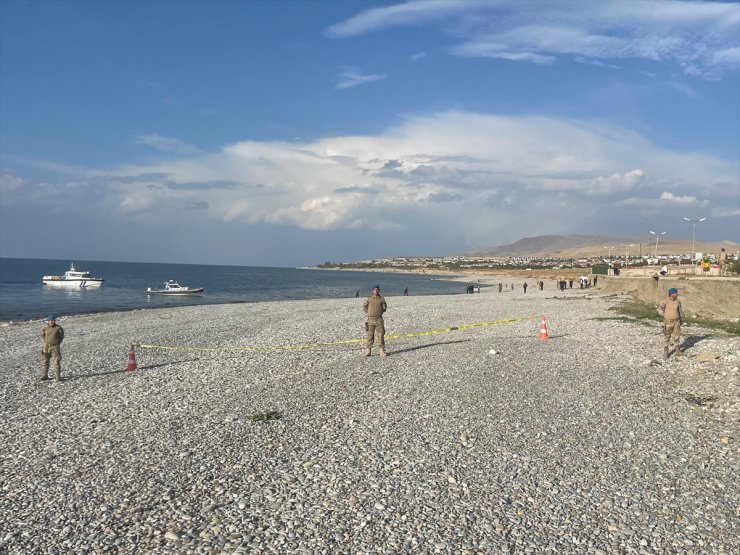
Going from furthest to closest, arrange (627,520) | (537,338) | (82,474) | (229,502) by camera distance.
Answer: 1. (537,338)
2. (82,474)
3. (229,502)
4. (627,520)

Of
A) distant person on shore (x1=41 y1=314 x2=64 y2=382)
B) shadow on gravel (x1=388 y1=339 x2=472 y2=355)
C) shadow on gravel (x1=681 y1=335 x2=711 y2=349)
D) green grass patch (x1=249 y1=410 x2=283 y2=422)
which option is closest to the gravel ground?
green grass patch (x1=249 y1=410 x2=283 y2=422)

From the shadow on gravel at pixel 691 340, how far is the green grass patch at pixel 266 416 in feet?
47.9

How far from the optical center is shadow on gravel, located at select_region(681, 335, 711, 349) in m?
19.7

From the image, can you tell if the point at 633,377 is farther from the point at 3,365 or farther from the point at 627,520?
the point at 3,365

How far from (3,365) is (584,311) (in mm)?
31111

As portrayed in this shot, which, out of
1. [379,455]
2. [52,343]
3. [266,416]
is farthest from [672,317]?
[52,343]

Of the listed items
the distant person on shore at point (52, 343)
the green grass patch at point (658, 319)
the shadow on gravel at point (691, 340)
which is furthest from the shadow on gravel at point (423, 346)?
the distant person on shore at point (52, 343)

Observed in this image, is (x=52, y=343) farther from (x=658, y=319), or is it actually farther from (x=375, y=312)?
(x=658, y=319)

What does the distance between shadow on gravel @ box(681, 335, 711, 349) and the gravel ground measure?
1.20ft

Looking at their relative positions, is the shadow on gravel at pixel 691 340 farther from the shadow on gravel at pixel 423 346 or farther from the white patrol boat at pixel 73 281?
the white patrol boat at pixel 73 281

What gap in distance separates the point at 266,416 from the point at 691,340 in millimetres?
16177

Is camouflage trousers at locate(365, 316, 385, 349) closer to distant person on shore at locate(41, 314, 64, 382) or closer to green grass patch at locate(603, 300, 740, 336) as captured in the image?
distant person on shore at locate(41, 314, 64, 382)

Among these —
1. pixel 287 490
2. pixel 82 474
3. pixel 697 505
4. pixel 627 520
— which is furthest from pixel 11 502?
pixel 697 505

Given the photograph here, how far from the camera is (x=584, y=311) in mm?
36062
